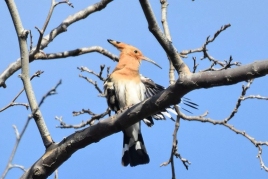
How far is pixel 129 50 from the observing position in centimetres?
571

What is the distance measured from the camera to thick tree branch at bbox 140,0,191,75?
292 centimetres

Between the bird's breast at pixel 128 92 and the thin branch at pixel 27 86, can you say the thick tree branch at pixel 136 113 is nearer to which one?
the thin branch at pixel 27 86

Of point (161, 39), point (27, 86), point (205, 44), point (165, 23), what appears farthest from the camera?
point (205, 44)

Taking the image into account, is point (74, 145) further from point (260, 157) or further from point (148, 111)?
point (260, 157)

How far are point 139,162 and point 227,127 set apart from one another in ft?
4.59

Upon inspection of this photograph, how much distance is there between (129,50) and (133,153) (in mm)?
1166

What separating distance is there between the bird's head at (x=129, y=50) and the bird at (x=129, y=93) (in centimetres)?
10

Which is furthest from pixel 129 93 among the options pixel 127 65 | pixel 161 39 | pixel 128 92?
pixel 161 39

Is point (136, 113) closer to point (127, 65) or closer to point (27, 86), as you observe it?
point (27, 86)

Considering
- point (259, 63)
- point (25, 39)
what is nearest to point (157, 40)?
point (259, 63)

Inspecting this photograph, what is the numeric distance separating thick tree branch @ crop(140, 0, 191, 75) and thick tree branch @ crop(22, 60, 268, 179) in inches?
4.4

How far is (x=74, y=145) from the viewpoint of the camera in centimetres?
325

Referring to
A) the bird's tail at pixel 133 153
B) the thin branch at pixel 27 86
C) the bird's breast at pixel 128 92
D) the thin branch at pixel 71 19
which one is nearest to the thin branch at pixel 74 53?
the thin branch at pixel 71 19

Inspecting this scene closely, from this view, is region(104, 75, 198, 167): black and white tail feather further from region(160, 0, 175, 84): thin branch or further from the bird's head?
region(160, 0, 175, 84): thin branch
